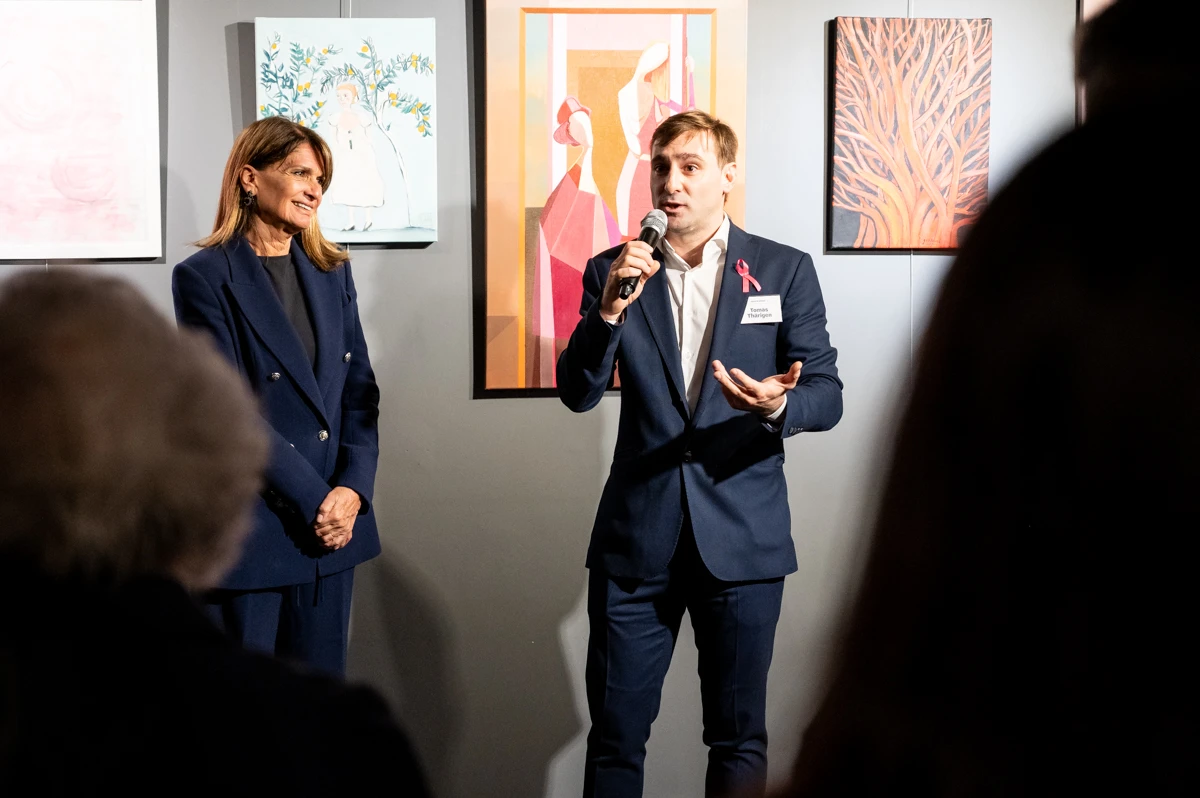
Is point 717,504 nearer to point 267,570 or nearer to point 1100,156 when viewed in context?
point 267,570

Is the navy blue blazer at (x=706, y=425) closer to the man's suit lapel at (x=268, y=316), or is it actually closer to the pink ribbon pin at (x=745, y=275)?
the pink ribbon pin at (x=745, y=275)

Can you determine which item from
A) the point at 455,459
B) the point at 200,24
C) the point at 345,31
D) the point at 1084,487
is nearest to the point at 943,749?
the point at 1084,487

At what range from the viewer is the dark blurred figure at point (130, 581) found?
68 cm

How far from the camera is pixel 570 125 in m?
2.96

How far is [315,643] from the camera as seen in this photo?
233 centimetres

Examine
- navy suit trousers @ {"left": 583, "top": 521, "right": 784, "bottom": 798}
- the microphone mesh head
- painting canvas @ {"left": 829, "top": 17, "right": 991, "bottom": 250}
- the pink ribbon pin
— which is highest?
painting canvas @ {"left": 829, "top": 17, "right": 991, "bottom": 250}

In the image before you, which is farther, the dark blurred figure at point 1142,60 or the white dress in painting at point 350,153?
the white dress in painting at point 350,153

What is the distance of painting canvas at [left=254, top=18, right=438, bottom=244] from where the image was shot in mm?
2902

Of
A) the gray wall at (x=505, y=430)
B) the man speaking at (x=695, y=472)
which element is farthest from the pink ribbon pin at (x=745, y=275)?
the gray wall at (x=505, y=430)

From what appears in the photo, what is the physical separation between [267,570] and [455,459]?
888mm

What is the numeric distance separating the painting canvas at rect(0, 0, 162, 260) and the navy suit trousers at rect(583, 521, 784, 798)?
204 cm

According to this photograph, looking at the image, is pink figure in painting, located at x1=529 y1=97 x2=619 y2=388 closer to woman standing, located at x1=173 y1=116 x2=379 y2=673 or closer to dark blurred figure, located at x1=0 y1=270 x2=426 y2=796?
woman standing, located at x1=173 y1=116 x2=379 y2=673

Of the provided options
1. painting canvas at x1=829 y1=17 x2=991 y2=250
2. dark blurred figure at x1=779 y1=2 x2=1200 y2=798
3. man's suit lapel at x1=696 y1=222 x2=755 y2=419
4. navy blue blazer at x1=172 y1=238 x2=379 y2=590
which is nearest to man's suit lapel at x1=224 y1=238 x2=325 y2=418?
navy blue blazer at x1=172 y1=238 x2=379 y2=590

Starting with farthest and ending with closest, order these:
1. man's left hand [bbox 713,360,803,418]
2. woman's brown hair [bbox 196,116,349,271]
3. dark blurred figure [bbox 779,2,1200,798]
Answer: woman's brown hair [bbox 196,116,349,271], man's left hand [bbox 713,360,803,418], dark blurred figure [bbox 779,2,1200,798]
